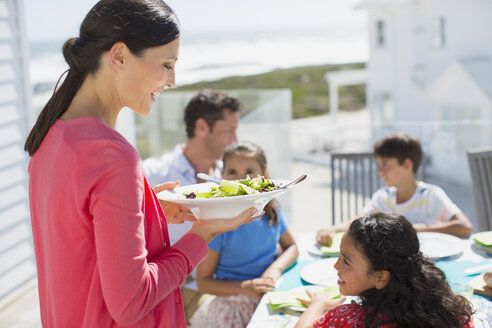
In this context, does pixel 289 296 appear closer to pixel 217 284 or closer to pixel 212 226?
pixel 217 284

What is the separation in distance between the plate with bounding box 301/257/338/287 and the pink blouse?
95 cm

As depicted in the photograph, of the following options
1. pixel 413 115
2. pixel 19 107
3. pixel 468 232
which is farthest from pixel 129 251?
pixel 413 115

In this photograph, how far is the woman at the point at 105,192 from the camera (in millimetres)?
1044

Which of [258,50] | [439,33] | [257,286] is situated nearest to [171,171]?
[257,286]

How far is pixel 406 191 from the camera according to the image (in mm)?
3045

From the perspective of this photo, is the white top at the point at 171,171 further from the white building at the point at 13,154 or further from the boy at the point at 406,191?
the white building at the point at 13,154

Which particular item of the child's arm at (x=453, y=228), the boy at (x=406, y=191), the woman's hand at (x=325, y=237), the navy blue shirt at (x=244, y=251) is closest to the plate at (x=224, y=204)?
the navy blue shirt at (x=244, y=251)

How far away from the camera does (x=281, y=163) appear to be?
5395mm

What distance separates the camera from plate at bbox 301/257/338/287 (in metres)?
2.06

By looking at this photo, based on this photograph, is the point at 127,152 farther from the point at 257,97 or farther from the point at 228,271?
the point at 257,97

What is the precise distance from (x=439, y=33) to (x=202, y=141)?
49.0ft

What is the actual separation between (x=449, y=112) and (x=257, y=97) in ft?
36.2

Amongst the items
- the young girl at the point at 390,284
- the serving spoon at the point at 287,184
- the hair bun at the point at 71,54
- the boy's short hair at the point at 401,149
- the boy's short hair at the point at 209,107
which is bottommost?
the young girl at the point at 390,284

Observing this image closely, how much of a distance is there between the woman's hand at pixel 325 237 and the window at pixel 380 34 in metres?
16.8
